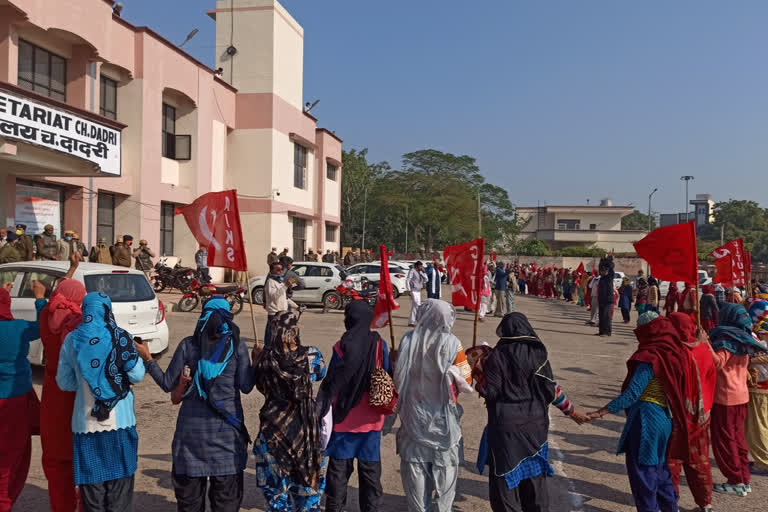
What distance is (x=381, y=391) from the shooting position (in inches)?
171

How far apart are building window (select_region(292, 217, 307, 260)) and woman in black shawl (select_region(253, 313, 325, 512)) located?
93.9 ft

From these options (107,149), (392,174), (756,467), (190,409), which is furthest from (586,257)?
(190,409)

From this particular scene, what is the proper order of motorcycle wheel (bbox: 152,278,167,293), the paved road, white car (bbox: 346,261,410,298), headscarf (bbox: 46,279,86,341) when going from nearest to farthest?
headscarf (bbox: 46,279,86,341)
the paved road
motorcycle wheel (bbox: 152,278,167,293)
white car (bbox: 346,261,410,298)

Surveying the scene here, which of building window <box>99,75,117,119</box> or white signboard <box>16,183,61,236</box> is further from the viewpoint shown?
building window <box>99,75,117,119</box>

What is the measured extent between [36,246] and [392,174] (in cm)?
4440

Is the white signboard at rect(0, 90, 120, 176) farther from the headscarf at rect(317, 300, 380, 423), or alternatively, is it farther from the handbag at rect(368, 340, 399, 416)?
the handbag at rect(368, 340, 399, 416)

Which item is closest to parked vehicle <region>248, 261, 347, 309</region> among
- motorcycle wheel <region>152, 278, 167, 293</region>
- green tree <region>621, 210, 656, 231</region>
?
motorcycle wheel <region>152, 278, 167, 293</region>

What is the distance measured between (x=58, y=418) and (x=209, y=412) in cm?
101

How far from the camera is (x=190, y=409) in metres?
3.94

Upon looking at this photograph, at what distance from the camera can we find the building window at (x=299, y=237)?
32906mm

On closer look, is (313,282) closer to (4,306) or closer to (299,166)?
(299,166)

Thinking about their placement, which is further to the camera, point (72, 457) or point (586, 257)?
point (586, 257)

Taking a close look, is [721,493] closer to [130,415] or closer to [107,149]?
[130,415]

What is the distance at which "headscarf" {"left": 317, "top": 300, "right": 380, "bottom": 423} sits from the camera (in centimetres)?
433
